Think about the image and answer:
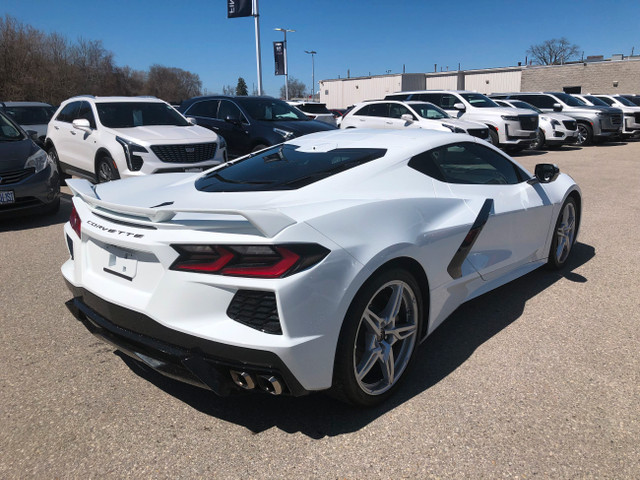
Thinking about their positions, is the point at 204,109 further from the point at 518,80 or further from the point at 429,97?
the point at 518,80

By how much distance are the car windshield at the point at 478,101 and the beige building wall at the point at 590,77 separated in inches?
1439

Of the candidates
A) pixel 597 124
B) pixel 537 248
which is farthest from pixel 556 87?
pixel 537 248

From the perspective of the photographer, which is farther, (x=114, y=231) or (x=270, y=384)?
(x=114, y=231)

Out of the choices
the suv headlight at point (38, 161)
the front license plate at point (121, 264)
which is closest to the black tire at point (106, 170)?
the suv headlight at point (38, 161)

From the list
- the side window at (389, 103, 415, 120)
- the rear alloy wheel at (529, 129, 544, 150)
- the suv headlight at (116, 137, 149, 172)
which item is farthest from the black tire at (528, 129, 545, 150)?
the suv headlight at (116, 137, 149, 172)

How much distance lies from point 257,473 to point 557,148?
61.5 feet

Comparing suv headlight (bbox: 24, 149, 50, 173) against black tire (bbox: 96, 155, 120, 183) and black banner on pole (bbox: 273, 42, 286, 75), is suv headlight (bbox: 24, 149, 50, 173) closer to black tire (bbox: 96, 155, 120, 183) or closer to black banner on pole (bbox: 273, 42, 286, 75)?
black tire (bbox: 96, 155, 120, 183)

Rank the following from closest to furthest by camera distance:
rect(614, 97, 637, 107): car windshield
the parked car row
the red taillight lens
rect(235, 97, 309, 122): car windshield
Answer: the red taillight lens, rect(235, 97, 309, 122): car windshield, the parked car row, rect(614, 97, 637, 107): car windshield

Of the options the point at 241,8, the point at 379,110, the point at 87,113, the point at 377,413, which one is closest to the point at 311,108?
the point at 241,8

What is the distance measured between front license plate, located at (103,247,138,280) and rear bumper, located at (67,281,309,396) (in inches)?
6.4

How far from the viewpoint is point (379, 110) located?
14.8 meters

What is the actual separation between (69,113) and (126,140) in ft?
8.07

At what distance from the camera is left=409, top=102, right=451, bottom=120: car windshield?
13930 millimetres

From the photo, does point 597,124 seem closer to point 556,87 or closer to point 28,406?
point 28,406
